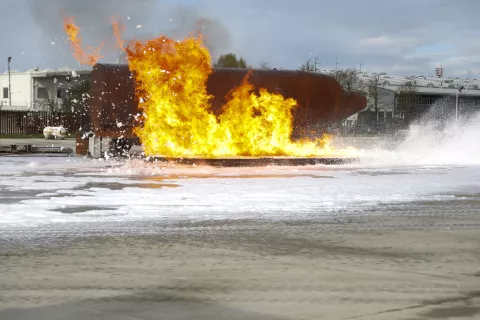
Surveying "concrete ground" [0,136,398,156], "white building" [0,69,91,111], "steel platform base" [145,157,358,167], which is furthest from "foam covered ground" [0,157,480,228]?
"white building" [0,69,91,111]

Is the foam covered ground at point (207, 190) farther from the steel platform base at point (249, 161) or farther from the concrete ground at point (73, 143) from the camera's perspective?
the concrete ground at point (73, 143)

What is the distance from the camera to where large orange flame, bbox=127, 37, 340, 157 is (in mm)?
23547

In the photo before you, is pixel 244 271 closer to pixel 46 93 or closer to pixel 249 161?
pixel 249 161

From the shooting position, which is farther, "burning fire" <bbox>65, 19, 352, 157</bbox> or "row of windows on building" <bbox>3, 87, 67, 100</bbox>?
"row of windows on building" <bbox>3, 87, 67, 100</bbox>

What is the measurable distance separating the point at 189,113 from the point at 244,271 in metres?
17.0

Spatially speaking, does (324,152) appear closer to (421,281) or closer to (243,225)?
(243,225)

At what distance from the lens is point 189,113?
23703 mm

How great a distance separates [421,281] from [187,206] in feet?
20.2

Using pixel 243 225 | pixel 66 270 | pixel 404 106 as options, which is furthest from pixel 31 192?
pixel 404 106

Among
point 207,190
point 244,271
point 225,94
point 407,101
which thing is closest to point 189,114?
point 225,94

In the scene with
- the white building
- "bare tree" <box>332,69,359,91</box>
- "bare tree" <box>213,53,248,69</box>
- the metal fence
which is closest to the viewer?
Result: "bare tree" <box>213,53,248,69</box>

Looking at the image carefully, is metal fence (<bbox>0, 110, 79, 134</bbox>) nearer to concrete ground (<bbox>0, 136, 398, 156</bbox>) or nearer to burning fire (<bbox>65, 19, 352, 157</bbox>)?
concrete ground (<bbox>0, 136, 398, 156</bbox>)

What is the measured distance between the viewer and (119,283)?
6.39 metres

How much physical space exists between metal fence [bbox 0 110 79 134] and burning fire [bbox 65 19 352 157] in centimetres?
3920
